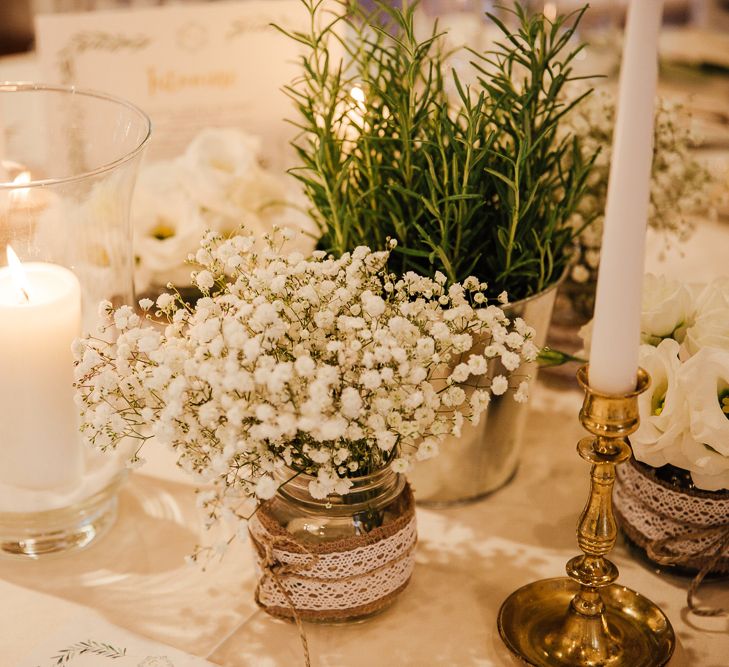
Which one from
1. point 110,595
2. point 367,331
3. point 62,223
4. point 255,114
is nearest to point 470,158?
point 367,331

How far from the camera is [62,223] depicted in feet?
2.40

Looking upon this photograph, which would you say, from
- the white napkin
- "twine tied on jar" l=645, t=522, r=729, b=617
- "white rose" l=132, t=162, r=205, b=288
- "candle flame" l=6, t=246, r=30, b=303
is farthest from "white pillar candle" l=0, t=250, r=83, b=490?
"twine tied on jar" l=645, t=522, r=729, b=617

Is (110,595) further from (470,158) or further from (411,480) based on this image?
(470,158)

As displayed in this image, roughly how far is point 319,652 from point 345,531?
0.10m

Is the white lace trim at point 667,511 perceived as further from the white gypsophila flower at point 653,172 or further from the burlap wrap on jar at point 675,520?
the white gypsophila flower at point 653,172

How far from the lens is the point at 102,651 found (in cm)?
67

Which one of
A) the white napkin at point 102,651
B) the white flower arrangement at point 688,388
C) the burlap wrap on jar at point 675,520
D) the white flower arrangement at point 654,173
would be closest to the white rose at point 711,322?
the white flower arrangement at point 688,388

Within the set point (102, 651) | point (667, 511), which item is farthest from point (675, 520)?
point (102, 651)

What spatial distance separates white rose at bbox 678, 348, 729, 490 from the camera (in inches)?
26.3

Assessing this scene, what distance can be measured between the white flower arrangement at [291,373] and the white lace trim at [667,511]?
0.54 feet

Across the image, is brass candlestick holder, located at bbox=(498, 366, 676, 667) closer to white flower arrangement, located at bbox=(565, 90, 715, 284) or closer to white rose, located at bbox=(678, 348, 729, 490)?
white rose, located at bbox=(678, 348, 729, 490)

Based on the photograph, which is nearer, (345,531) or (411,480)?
(345,531)

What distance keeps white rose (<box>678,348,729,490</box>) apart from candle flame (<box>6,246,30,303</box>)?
0.51 metres

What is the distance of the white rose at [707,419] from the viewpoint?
0.67m
